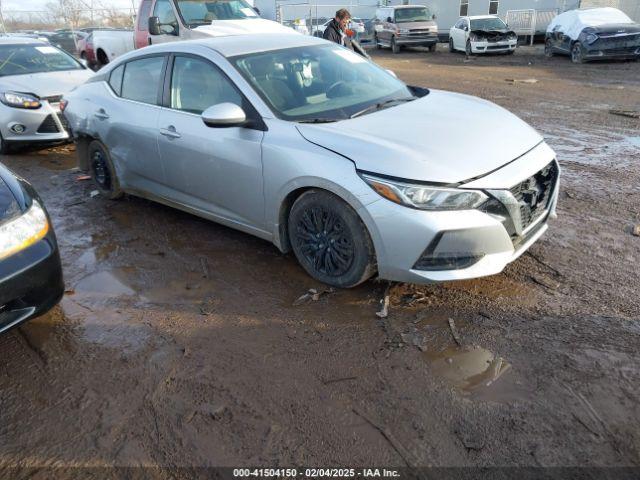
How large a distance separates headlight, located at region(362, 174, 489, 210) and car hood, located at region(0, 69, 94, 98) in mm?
6563

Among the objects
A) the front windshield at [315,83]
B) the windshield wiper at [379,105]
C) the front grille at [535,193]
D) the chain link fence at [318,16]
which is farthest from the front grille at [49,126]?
the chain link fence at [318,16]

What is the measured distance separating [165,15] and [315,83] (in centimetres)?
672

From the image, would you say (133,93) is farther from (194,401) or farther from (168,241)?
(194,401)

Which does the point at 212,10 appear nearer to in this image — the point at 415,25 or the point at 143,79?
the point at 143,79

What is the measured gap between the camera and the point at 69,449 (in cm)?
248

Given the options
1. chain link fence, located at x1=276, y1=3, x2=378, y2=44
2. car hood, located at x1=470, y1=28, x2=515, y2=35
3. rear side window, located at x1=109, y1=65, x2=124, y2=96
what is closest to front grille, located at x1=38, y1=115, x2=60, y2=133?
rear side window, located at x1=109, y1=65, x2=124, y2=96

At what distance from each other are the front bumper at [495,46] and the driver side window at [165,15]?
1411 cm

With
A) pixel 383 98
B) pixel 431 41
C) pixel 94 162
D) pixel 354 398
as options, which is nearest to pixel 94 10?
pixel 431 41

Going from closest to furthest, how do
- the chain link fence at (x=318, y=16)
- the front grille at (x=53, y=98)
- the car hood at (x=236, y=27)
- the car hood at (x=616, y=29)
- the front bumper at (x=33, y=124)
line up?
the front bumper at (x=33, y=124), the front grille at (x=53, y=98), the car hood at (x=236, y=27), the car hood at (x=616, y=29), the chain link fence at (x=318, y=16)

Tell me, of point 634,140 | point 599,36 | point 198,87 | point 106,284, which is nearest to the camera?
point 106,284

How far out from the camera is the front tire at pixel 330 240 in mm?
3416

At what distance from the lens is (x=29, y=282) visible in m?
2.94

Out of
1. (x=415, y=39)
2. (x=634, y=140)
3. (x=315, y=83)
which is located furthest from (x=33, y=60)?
(x=415, y=39)

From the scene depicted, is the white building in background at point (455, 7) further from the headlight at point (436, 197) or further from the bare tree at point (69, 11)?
the headlight at point (436, 197)
